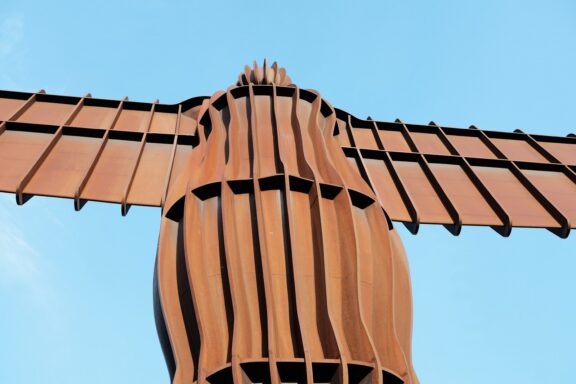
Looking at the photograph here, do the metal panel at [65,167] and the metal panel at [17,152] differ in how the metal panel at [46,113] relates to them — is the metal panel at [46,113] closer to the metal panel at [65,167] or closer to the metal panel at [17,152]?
the metal panel at [17,152]

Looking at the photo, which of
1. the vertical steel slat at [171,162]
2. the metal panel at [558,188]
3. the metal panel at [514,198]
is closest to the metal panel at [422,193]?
the metal panel at [514,198]

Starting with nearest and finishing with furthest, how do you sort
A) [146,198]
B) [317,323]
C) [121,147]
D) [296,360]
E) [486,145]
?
[296,360] < [317,323] < [146,198] < [121,147] < [486,145]

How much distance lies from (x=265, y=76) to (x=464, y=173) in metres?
7.39

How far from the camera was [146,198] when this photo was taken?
19766mm

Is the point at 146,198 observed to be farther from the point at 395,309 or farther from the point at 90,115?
the point at 395,309

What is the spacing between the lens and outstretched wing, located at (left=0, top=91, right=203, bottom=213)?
64.6ft

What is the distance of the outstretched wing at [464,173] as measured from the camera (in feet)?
68.6

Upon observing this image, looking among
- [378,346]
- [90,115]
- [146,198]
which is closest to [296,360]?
[378,346]

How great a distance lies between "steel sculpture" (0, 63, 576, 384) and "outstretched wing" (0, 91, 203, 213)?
0.19 ft

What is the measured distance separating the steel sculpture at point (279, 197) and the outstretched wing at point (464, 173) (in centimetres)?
6

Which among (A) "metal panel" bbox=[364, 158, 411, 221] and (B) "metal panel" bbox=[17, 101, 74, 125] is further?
(B) "metal panel" bbox=[17, 101, 74, 125]

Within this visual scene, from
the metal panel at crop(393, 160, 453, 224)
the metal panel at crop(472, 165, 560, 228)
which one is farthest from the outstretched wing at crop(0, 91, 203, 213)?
the metal panel at crop(472, 165, 560, 228)

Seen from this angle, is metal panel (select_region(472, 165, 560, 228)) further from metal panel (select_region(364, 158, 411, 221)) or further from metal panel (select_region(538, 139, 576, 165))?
metal panel (select_region(364, 158, 411, 221))

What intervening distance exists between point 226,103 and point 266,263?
24.7 ft
